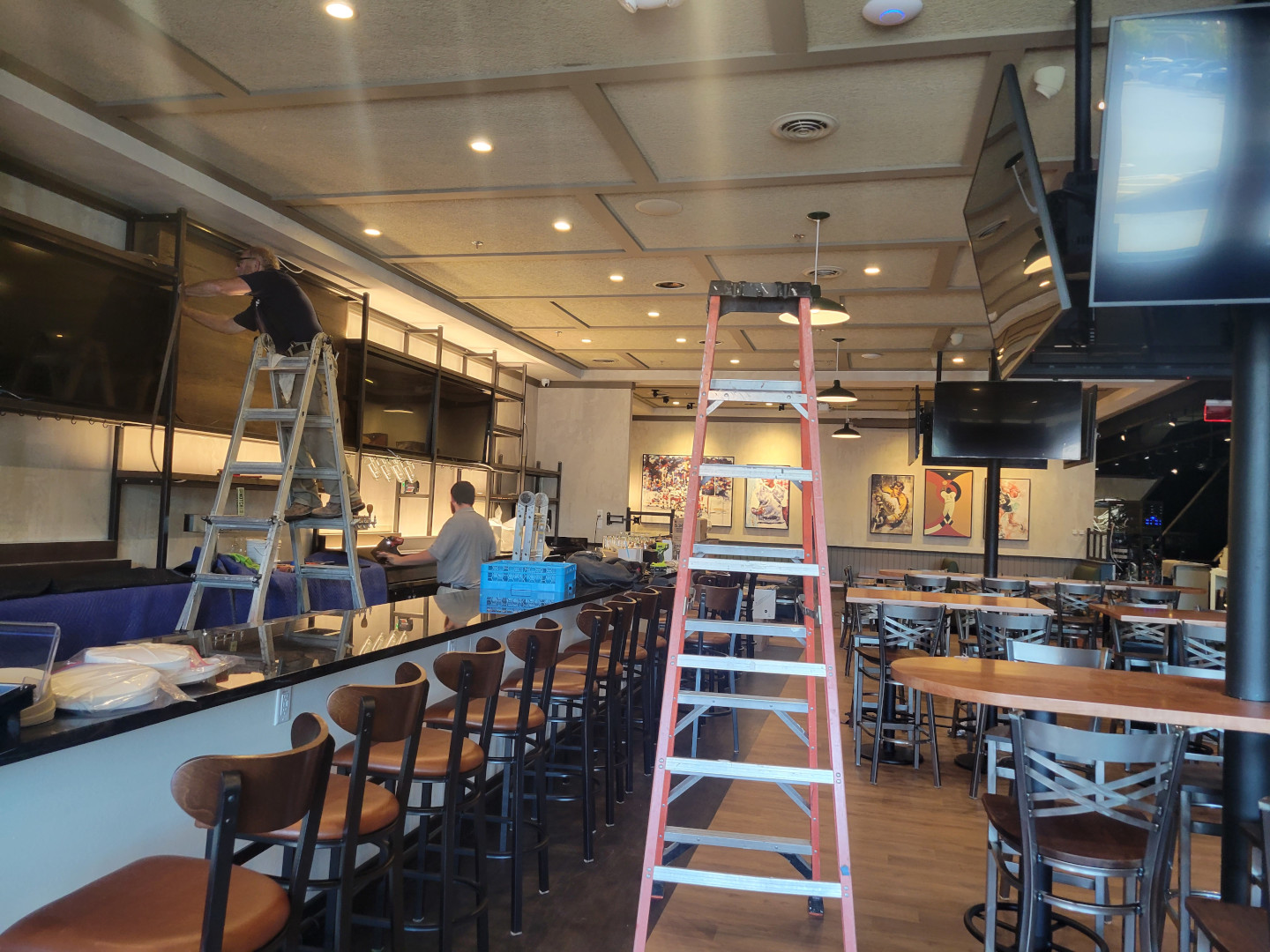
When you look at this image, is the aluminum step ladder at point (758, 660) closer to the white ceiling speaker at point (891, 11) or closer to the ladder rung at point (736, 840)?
the ladder rung at point (736, 840)

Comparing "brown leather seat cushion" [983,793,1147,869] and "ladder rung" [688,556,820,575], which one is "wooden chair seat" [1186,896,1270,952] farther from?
"ladder rung" [688,556,820,575]

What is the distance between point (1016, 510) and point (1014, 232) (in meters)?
11.8

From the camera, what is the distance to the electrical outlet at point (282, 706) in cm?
250

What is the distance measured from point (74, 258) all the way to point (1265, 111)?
5.05 metres

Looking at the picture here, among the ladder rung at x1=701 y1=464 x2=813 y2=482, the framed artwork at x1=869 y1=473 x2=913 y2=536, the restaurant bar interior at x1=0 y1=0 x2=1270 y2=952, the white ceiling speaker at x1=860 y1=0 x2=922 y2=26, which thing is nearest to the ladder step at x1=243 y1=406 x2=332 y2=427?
the restaurant bar interior at x1=0 y1=0 x2=1270 y2=952

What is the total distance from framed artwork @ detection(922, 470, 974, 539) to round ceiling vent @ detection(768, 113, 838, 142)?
11040 millimetres

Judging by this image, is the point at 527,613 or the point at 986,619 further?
the point at 986,619

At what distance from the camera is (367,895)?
289cm

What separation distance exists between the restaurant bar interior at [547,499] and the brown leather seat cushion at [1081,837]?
0.02m

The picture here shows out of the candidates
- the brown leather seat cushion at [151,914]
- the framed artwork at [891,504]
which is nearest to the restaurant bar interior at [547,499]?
the brown leather seat cushion at [151,914]

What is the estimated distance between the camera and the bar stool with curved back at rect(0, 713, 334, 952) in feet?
4.12

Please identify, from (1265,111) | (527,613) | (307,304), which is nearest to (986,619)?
(527,613)

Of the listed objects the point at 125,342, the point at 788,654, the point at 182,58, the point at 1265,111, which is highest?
the point at 182,58

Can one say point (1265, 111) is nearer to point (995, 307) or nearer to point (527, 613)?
point (995, 307)
